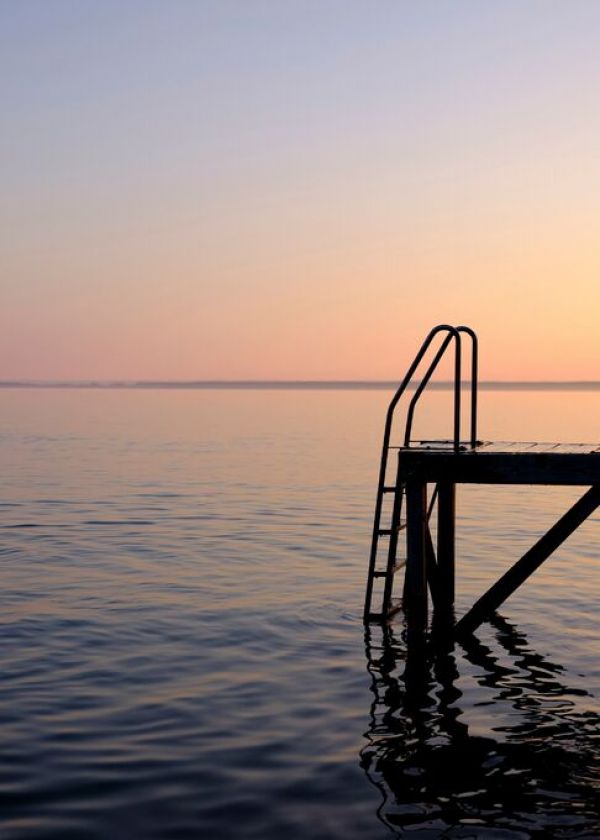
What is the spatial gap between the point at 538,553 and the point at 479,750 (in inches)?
131

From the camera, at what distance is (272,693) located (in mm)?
10539

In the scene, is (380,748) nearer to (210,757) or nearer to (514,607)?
(210,757)

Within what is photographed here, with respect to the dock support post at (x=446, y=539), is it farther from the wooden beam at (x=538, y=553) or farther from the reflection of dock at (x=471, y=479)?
the wooden beam at (x=538, y=553)

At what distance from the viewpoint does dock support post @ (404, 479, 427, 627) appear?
40.8 feet

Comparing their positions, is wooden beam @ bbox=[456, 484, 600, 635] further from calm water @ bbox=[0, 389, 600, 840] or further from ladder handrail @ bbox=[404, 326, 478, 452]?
ladder handrail @ bbox=[404, 326, 478, 452]

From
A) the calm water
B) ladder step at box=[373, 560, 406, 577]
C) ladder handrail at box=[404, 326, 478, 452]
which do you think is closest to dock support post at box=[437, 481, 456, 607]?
ladder step at box=[373, 560, 406, 577]

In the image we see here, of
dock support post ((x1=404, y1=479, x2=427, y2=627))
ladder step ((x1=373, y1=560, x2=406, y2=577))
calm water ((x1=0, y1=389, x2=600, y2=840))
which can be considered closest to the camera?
calm water ((x1=0, y1=389, x2=600, y2=840))

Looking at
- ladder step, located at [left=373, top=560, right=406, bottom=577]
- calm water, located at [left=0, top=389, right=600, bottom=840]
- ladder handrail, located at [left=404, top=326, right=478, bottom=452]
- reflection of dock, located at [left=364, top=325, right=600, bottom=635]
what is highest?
ladder handrail, located at [left=404, top=326, right=478, bottom=452]

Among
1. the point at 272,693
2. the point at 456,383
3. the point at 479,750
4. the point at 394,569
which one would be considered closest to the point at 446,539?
the point at 394,569

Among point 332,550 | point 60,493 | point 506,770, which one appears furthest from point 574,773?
point 60,493

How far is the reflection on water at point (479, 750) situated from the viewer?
760 centimetres

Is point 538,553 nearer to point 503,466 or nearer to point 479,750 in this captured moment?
point 503,466

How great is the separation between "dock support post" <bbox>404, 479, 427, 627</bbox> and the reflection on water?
40cm

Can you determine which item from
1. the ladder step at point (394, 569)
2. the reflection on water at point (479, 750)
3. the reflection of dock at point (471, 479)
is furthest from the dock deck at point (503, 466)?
the reflection on water at point (479, 750)
